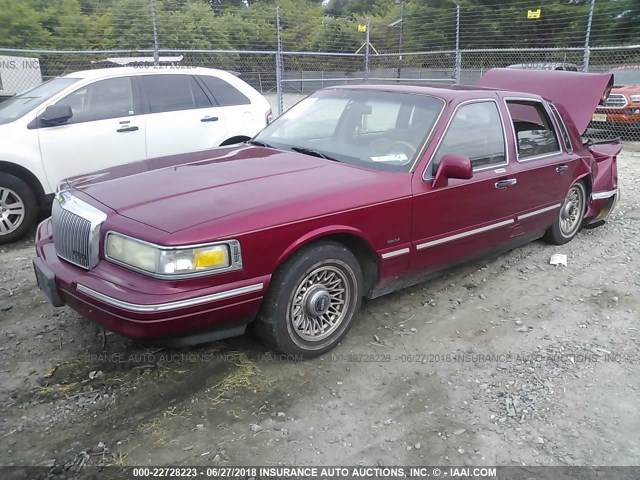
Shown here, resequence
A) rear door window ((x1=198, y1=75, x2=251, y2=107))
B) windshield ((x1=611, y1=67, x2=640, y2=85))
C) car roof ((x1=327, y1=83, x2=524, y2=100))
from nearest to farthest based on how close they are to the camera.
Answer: car roof ((x1=327, y1=83, x2=524, y2=100)), rear door window ((x1=198, y1=75, x2=251, y2=107)), windshield ((x1=611, y1=67, x2=640, y2=85))

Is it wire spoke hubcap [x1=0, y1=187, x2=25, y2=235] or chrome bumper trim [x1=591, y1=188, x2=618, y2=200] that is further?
chrome bumper trim [x1=591, y1=188, x2=618, y2=200]

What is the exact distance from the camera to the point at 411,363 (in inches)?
139


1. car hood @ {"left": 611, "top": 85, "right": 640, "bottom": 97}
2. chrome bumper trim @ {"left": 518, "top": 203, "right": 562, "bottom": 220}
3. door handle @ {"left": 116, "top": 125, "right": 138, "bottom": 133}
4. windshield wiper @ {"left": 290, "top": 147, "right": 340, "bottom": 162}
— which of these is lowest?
chrome bumper trim @ {"left": 518, "top": 203, "right": 562, "bottom": 220}

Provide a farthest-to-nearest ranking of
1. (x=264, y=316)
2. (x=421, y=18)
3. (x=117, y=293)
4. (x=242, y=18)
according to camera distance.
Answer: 1. (x=421, y=18)
2. (x=242, y=18)
3. (x=264, y=316)
4. (x=117, y=293)

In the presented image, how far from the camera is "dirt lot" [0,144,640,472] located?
2.73m

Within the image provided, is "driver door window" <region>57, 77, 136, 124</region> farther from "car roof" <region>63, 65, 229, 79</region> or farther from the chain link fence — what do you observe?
the chain link fence

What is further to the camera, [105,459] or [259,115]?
[259,115]

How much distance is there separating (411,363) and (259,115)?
4650 millimetres

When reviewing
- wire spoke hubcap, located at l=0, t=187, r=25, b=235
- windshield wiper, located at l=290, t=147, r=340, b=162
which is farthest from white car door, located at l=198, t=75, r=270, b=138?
windshield wiper, located at l=290, t=147, r=340, b=162

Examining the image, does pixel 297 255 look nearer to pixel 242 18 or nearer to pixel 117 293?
pixel 117 293

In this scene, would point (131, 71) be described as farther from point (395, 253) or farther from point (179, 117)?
point (395, 253)

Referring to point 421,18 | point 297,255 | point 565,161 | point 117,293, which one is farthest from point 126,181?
point 421,18

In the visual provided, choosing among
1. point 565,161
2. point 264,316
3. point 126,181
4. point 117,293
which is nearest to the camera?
point 117,293

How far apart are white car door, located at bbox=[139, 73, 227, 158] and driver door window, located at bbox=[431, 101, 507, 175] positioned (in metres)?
3.40
